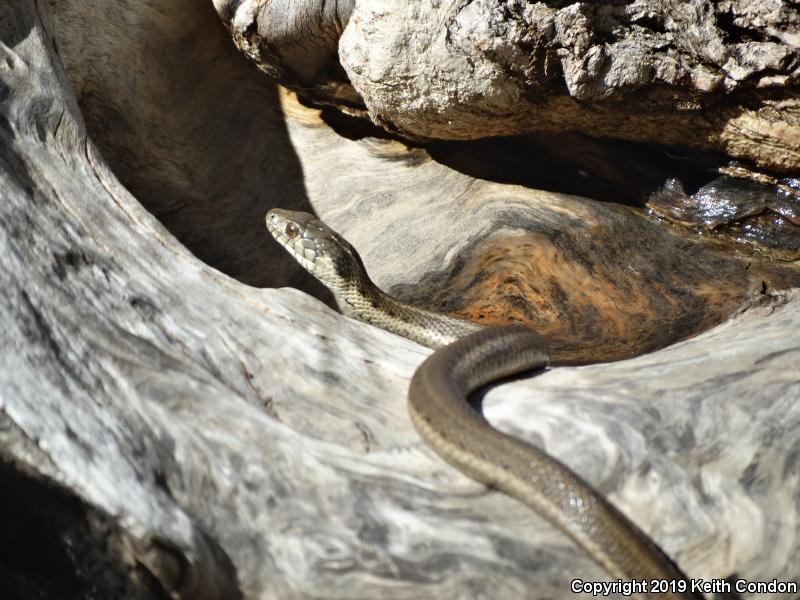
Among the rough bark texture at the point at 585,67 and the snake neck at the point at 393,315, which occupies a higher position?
the rough bark texture at the point at 585,67

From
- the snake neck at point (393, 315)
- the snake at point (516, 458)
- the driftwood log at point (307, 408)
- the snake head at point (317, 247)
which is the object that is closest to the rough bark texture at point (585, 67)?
the driftwood log at point (307, 408)

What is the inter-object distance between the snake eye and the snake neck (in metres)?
0.51

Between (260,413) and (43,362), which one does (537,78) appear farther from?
(43,362)

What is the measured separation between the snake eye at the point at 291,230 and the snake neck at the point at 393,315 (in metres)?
0.51

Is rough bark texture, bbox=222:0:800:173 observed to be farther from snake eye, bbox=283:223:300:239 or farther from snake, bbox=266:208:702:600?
snake, bbox=266:208:702:600

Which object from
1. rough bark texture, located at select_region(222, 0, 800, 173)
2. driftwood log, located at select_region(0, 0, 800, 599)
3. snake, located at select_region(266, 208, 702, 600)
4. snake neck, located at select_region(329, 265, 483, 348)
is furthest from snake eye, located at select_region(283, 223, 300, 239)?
snake, located at select_region(266, 208, 702, 600)

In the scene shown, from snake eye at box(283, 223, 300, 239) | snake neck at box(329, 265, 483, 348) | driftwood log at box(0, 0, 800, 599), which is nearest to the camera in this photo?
driftwood log at box(0, 0, 800, 599)

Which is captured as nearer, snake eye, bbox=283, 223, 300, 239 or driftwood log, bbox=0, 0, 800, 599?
driftwood log, bbox=0, 0, 800, 599

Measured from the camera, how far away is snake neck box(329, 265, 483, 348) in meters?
5.35

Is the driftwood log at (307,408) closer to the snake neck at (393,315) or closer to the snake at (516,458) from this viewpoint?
the snake at (516,458)

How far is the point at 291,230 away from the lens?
6.01 m

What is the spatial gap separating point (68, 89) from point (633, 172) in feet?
12.9

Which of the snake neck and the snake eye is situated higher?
the snake eye

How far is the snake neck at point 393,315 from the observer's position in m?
5.35
